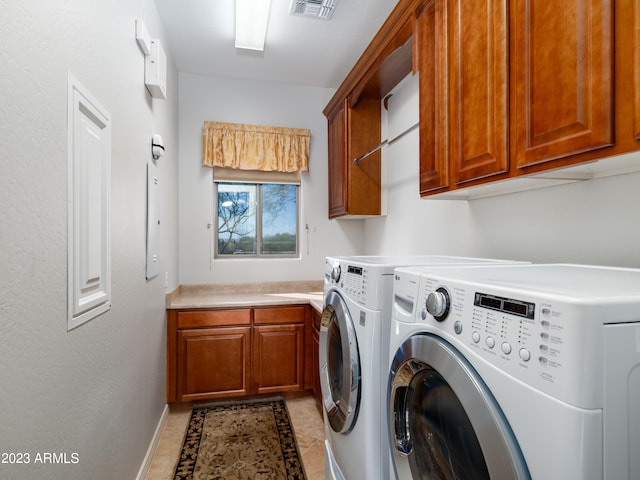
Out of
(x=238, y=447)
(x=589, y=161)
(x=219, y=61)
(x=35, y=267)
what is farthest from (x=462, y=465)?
(x=219, y=61)

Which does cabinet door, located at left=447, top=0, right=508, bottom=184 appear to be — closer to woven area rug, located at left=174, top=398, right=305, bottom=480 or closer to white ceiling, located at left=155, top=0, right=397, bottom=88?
white ceiling, located at left=155, top=0, right=397, bottom=88

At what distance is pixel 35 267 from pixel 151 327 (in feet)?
4.40

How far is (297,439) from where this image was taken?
7.44ft

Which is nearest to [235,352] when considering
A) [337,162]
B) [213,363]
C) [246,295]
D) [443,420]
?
[213,363]

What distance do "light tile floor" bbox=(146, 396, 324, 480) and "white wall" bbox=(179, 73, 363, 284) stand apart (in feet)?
3.73

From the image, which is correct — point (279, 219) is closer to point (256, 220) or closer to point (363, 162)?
point (256, 220)

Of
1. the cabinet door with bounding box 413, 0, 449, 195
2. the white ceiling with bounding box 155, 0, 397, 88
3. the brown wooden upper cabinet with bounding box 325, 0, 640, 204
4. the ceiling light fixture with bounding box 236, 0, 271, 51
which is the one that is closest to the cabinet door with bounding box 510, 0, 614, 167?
the brown wooden upper cabinet with bounding box 325, 0, 640, 204

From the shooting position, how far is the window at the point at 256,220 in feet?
10.8

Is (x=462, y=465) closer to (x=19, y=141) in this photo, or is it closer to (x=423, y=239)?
(x=19, y=141)

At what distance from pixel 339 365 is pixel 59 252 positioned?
3.91 feet

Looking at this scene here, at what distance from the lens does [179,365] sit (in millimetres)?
2615

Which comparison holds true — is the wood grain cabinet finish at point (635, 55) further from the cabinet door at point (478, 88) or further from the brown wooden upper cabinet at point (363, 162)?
the brown wooden upper cabinet at point (363, 162)

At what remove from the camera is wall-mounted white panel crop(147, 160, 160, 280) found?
2.00 meters

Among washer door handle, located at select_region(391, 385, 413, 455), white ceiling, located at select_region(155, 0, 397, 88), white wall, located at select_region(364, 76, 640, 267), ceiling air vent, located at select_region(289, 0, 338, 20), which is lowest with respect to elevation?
washer door handle, located at select_region(391, 385, 413, 455)
